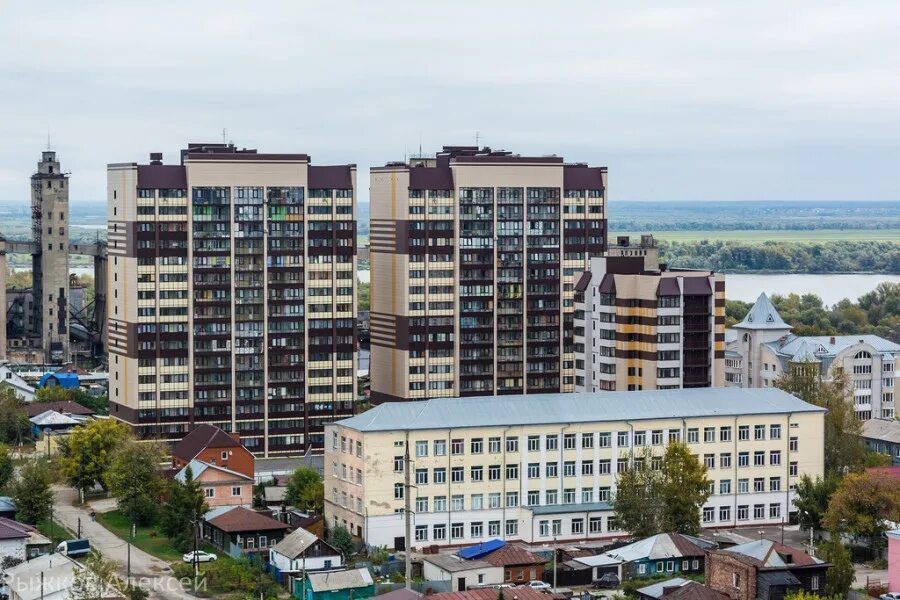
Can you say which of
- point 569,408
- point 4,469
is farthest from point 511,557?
point 4,469

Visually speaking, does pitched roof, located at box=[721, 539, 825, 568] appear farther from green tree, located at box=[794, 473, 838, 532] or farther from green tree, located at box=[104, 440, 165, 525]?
green tree, located at box=[104, 440, 165, 525]

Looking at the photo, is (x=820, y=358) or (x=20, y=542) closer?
(x=20, y=542)

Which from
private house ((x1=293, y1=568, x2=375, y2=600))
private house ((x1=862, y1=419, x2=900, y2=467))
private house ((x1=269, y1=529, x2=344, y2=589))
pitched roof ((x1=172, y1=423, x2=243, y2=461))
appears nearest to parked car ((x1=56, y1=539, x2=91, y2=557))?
private house ((x1=269, y1=529, x2=344, y2=589))

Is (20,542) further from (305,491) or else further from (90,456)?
(90,456)

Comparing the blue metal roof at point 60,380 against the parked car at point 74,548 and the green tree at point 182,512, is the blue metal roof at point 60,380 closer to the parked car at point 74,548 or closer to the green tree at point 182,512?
the green tree at point 182,512

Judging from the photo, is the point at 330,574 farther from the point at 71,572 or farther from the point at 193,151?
the point at 193,151

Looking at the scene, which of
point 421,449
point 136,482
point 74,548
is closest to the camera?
point 74,548

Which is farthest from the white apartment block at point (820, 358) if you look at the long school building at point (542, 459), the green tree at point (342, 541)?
the green tree at point (342, 541)
